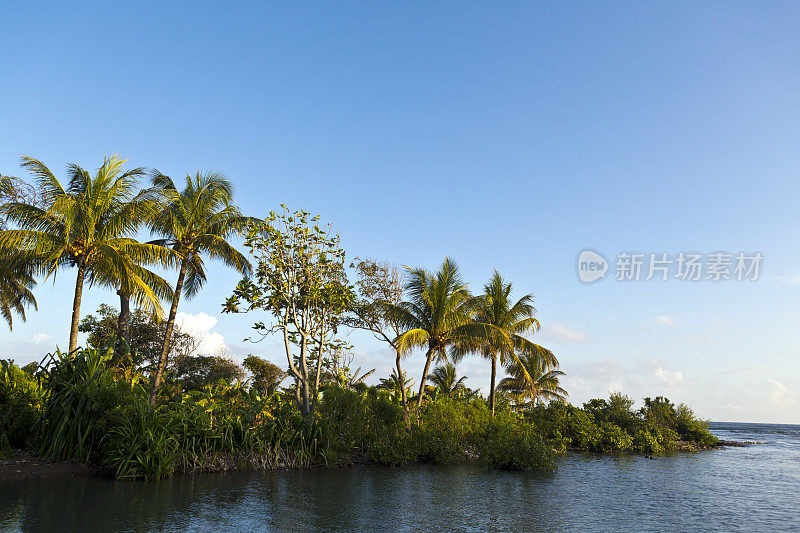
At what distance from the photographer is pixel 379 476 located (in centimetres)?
2016

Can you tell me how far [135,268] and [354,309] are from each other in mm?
10687

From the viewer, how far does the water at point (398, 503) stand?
11891 millimetres

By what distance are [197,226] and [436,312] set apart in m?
12.6

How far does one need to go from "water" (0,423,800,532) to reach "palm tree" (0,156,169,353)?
8488 mm

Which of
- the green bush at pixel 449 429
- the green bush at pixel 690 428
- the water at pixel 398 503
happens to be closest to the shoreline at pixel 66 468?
the water at pixel 398 503

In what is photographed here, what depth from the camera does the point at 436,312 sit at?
27422 millimetres

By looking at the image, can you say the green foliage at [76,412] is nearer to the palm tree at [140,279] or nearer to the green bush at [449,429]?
the palm tree at [140,279]

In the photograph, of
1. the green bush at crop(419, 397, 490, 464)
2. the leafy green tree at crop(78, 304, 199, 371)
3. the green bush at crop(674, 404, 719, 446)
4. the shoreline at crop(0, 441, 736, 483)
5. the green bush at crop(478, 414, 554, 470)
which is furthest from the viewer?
the green bush at crop(674, 404, 719, 446)

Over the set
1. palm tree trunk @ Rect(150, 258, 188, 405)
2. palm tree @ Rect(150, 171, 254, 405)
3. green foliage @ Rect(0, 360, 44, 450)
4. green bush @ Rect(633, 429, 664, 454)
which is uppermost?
palm tree @ Rect(150, 171, 254, 405)

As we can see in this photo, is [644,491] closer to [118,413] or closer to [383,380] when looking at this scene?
[118,413]

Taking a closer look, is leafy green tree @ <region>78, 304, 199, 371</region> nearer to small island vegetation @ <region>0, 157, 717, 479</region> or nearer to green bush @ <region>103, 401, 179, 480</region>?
small island vegetation @ <region>0, 157, 717, 479</region>

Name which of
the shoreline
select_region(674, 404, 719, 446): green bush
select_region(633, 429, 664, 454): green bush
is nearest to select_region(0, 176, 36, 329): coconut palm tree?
the shoreline

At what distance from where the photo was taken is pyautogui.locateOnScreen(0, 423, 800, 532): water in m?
11.9

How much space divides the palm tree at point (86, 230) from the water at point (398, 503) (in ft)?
27.8
